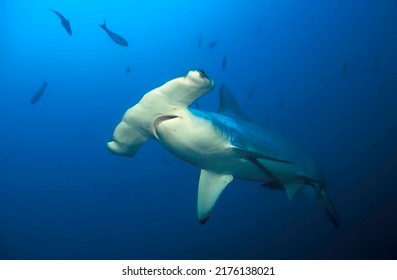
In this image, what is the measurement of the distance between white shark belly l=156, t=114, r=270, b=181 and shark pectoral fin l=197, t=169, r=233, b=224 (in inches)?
4.6

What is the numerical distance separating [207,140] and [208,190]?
0.76 m

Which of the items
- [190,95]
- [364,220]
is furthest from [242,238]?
[190,95]

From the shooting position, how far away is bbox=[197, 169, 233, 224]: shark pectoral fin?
305 cm

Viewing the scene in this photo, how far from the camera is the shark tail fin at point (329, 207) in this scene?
401cm

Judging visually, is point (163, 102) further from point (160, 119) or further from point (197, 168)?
point (197, 168)

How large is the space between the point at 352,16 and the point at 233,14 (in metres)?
11.8

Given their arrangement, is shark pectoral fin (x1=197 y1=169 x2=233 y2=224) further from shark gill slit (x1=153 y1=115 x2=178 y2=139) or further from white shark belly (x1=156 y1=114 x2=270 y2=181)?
shark gill slit (x1=153 y1=115 x2=178 y2=139)

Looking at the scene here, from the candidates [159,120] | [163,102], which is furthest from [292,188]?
[163,102]

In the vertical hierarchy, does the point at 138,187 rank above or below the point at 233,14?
below

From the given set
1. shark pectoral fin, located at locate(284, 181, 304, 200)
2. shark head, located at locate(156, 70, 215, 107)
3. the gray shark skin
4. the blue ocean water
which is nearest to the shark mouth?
the gray shark skin
